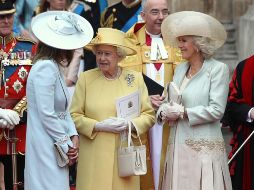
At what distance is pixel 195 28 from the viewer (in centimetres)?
995

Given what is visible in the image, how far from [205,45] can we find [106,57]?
2.75 feet

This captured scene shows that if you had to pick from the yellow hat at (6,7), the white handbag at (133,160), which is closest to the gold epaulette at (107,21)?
the yellow hat at (6,7)

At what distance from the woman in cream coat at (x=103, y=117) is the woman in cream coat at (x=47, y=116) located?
1.99ft

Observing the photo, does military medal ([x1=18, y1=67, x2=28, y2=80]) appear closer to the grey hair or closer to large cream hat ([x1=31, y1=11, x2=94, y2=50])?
large cream hat ([x1=31, y1=11, x2=94, y2=50])

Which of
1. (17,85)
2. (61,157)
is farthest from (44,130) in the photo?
(17,85)

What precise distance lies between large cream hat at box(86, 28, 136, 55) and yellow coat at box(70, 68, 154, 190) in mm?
274

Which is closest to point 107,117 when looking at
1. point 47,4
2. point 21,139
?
point 21,139

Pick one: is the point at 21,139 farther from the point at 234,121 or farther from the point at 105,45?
the point at 234,121

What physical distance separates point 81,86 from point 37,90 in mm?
979

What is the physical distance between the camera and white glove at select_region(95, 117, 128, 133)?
9883 mm

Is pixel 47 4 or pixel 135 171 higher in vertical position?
pixel 47 4

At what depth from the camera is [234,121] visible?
1070 cm

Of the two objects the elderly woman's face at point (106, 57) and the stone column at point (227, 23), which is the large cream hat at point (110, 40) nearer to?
the elderly woman's face at point (106, 57)

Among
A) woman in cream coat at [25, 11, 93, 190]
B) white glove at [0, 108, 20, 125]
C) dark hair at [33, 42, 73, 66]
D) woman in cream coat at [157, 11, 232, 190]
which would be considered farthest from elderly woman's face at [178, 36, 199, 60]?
white glove at [0, 108, 20, 125]
